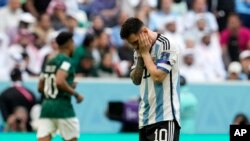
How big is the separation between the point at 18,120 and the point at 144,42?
7375mm

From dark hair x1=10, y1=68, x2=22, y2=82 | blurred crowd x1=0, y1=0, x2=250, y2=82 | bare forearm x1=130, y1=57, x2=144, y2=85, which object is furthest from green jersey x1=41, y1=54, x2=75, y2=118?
blurred crowd x1=0, y1=0, x2=250, y2=82

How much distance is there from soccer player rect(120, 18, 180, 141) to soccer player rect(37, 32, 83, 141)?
268cm

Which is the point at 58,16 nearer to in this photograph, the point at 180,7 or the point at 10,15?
the point at 10,15

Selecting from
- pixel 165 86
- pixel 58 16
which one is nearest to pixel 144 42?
pixel 165 86

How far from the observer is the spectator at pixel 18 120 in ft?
53.2

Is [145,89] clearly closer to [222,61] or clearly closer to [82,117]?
[82,117]

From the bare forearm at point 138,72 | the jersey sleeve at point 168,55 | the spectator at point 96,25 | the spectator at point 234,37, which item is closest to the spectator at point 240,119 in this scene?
the spectator at point 234,37

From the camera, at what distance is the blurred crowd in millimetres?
17781

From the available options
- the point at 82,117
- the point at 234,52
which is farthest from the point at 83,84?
the point at 234,52

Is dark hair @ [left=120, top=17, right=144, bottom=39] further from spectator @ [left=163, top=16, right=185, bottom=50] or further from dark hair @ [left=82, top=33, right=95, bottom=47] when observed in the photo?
spectator @ [left=163, top=16, right=185, bottom=50]

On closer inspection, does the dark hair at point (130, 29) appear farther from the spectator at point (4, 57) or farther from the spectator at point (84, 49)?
the spectator at point (84, 49)

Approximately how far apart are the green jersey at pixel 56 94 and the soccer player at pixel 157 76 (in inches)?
105

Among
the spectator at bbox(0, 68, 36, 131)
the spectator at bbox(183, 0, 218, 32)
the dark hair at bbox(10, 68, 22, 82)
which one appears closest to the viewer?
the spectator at bbox(0, 68, 36, 131)

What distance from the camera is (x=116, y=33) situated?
1881cm
